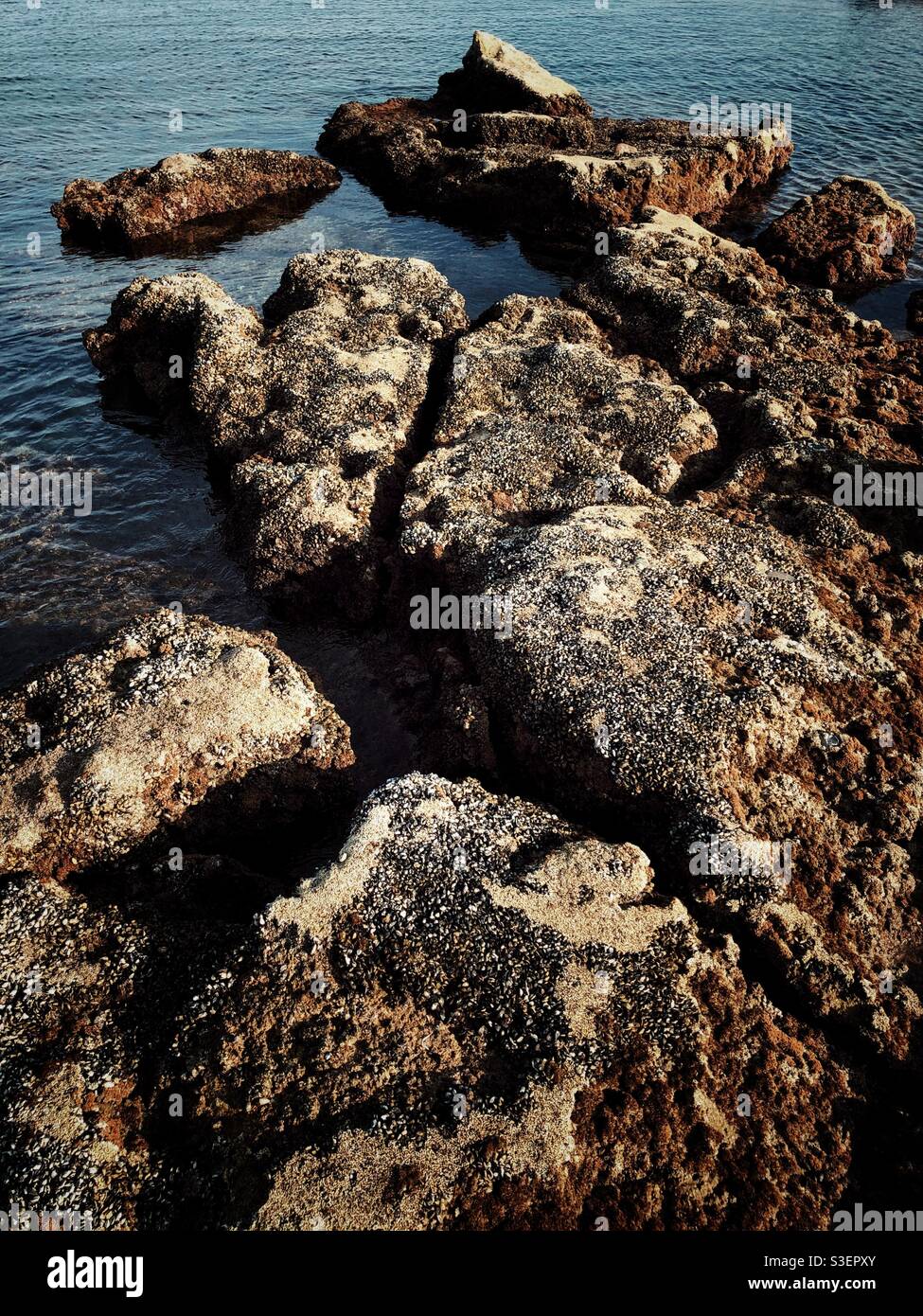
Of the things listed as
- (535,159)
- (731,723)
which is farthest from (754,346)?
(535,159)

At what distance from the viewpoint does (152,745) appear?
14.7 metres

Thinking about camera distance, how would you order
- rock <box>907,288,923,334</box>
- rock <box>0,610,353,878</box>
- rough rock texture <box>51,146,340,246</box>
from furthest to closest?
1. rough rock texture <box>51,146,340,246</box>
2. rock <box>907,288,923,334</box>
3. rock <box>0,610,353,878</box>

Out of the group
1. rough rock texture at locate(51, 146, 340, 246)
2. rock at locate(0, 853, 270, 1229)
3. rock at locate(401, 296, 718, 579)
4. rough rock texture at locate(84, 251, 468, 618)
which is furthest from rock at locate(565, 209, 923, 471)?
rough rock texture at locate(51, 146, 340, 246)

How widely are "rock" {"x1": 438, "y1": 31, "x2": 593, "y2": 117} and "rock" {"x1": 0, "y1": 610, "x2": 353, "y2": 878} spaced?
143 feet

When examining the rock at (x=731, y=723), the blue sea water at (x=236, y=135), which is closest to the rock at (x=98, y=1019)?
the blue sea water at (x=236, y=135)

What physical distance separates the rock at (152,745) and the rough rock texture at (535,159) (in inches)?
1050

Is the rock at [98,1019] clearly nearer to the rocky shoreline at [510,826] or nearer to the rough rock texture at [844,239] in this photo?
the rocky shoreline at [510,826]

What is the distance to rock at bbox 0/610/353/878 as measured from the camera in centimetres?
1413

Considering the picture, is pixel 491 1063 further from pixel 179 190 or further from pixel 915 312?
pixel 179 190

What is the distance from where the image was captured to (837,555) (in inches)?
720

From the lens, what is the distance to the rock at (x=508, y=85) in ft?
152

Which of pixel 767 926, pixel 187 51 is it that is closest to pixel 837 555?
pixel 767 926

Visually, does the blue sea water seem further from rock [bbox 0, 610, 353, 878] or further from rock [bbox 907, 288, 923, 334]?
rock [bbox 0, 610, 353, 878]
